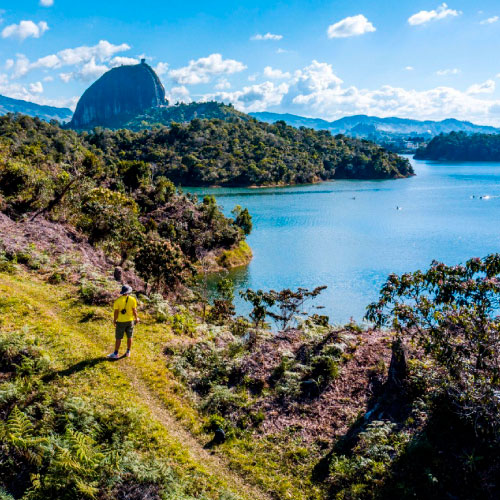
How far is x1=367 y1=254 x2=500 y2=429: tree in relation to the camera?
800 cm

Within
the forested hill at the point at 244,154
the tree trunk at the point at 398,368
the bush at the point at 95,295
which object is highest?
the forested hill at the point at 244,154

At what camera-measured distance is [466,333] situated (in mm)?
8406

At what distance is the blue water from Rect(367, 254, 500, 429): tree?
24673 mm

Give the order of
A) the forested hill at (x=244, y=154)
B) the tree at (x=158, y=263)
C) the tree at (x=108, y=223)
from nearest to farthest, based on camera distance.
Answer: the tree at (x=158, y=263) → the tree at (x=108, y=223) → the forested hill at (x=244, y=154)

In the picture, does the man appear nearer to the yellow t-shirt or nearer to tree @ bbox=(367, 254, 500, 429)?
the yellow t-shirt

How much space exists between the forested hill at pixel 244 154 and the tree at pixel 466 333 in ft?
409

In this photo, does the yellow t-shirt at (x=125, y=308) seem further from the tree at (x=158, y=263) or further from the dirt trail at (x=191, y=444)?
the tree at (x=158, y=263)

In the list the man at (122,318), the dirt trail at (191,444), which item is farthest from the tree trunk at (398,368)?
the man at (122,318)

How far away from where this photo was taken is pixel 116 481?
25.5 ft

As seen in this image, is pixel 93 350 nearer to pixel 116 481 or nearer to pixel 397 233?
pixel 116 481

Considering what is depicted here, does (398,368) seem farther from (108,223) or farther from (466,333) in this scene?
(108,223)

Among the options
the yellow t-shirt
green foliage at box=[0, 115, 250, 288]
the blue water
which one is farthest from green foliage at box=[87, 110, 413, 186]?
the yellow t-shirt

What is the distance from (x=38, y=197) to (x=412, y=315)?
2739 centimetres

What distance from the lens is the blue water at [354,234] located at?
44562 mm
